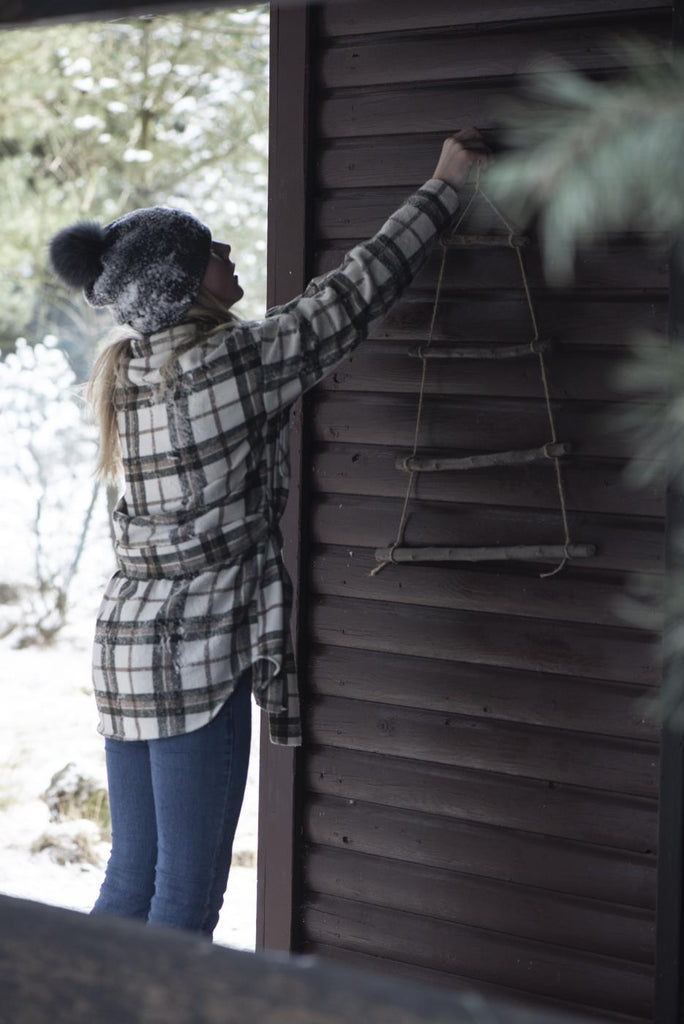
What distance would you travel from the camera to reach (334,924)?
2602 millimetres

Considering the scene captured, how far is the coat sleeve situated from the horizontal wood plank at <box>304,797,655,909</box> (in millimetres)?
1026

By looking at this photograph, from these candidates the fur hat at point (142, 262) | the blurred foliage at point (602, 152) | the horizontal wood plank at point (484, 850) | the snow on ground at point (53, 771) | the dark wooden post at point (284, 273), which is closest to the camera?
the blurred foliage at point (602, 152)

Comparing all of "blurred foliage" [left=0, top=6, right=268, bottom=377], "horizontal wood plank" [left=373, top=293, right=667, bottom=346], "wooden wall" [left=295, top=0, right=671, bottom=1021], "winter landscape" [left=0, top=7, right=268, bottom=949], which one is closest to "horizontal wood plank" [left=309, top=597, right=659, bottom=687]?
"wooden wall" [left=295, top=0, right=671, bottom=1021]

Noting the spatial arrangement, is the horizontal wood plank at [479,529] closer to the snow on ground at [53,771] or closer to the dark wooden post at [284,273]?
the dark wooden post at [284,273]

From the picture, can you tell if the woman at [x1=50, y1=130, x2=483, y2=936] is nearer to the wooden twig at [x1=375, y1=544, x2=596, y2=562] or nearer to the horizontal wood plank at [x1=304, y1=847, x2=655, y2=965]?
the wooden twig at [x1=375, y1=544, x2=596, y2=562]

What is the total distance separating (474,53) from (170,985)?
211 centimetres

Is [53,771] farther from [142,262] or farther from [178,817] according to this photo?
[142,262]

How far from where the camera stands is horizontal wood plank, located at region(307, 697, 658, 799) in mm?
2234

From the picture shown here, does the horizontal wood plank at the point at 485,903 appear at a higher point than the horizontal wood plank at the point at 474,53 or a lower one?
lower

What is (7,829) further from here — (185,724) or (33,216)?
(33,216)

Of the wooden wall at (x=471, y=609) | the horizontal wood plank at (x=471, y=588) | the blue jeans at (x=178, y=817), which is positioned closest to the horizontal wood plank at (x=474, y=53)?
the wooden wall at (x=471, y=609)

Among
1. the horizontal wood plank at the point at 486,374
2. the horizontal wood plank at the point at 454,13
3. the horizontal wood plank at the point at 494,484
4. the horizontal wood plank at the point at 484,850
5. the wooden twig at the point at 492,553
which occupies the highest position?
the horizontal wood plank at the point at 454,13

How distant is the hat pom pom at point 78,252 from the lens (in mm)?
1987

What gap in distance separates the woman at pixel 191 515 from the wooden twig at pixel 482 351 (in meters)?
0.27
